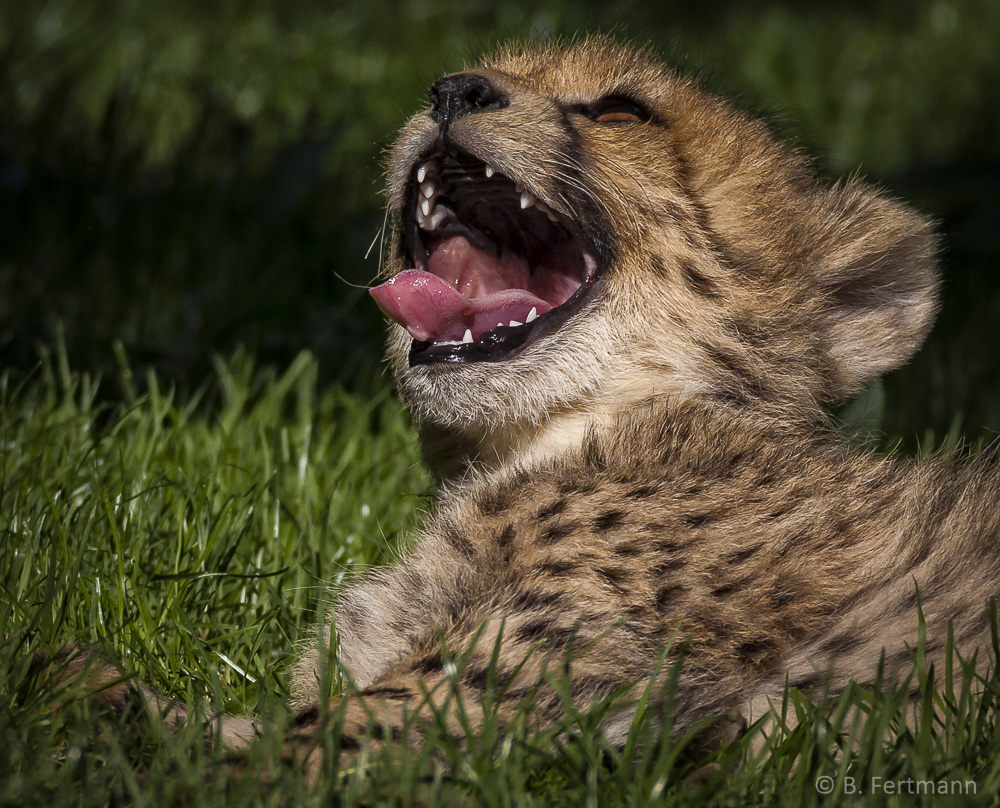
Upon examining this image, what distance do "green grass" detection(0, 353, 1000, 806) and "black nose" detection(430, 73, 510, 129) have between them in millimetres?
1267

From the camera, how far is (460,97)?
330 cm

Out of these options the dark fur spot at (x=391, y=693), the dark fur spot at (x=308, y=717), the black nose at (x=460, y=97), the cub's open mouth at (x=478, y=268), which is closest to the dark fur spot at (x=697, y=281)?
the cub's open mouth at (x=478, y=268)

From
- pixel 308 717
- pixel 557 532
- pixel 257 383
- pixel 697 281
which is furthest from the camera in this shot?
pixel 257 383

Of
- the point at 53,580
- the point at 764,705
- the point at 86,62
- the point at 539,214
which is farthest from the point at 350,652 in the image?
the point at 86,62

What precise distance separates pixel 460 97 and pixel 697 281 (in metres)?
0.86

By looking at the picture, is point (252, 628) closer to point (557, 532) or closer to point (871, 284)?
point (557, 532)

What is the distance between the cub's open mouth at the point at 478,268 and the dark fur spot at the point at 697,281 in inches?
10.2

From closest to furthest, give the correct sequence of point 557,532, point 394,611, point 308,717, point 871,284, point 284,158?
point 308,717, point 557,532, point 394,611, point 871,284, point 284,158

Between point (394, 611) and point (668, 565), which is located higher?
point (668, 565)

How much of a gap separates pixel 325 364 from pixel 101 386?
0.99 metres

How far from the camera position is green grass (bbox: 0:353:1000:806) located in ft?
7.39

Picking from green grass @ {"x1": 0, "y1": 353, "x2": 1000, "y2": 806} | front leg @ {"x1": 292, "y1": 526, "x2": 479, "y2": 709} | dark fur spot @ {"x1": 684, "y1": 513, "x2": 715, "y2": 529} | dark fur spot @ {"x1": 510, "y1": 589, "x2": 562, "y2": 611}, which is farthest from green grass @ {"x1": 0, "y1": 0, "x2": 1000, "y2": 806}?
dark fur spot @ {"x1": 684, "y1": 513, "x2": 715, "y2": 529}

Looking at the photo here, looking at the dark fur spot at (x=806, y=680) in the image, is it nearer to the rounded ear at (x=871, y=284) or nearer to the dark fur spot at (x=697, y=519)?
the dark fur spot at (x=697, y=519)

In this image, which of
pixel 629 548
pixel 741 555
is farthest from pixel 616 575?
pixel 741 555
